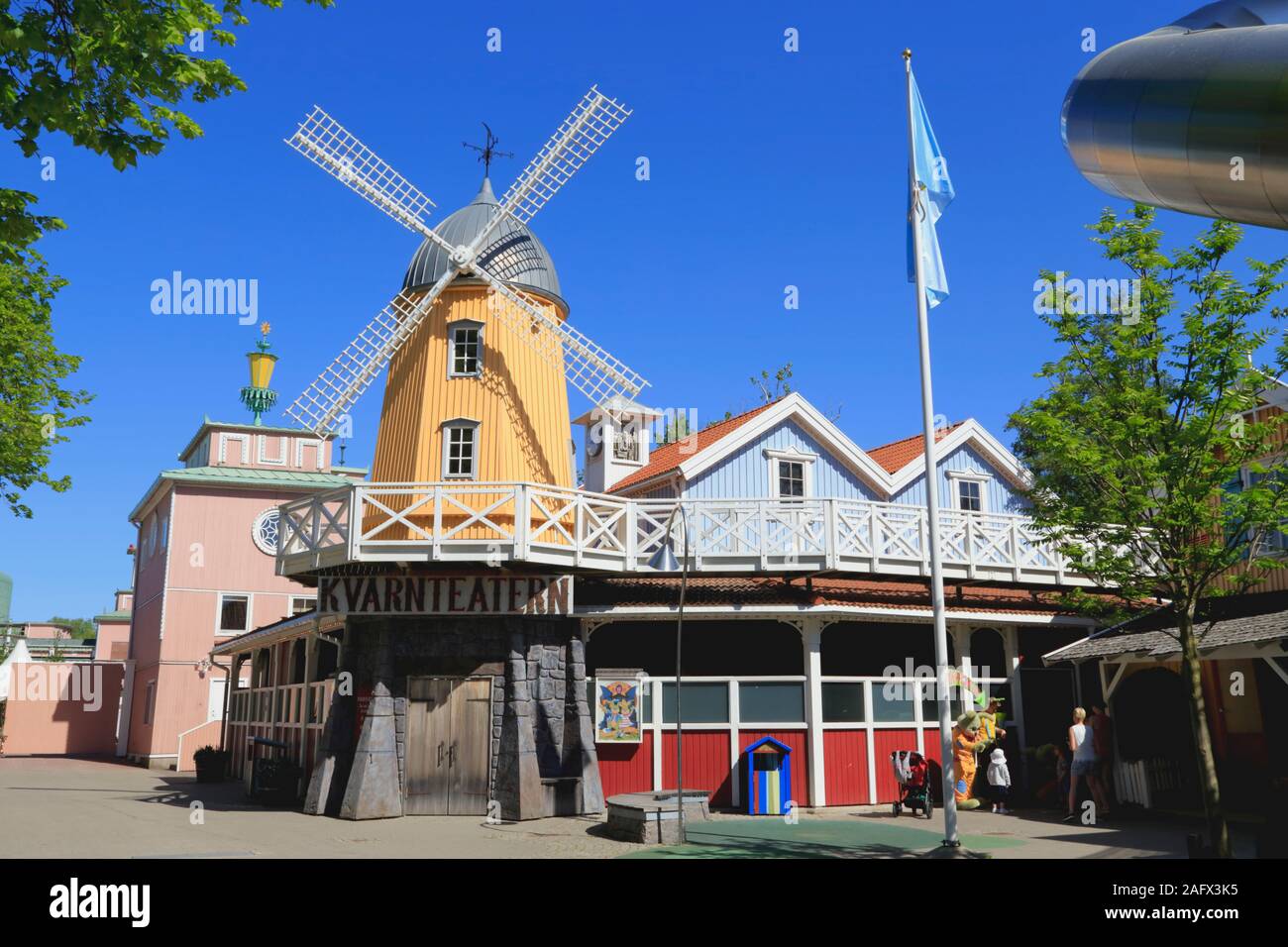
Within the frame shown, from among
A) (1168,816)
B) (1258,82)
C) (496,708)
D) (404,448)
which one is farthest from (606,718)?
(1258,82)

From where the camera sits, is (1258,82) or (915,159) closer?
(1258,82)

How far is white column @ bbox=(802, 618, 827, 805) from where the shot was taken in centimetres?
1900

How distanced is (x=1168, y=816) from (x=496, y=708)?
11.9 meters

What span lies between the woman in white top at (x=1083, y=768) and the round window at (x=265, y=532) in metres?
28.9

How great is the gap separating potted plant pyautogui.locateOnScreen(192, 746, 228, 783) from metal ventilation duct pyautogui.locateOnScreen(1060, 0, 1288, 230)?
27.6 meters

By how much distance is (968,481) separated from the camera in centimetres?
2625

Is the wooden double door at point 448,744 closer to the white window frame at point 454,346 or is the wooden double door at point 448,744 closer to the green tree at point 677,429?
the white window frame at point 454,346

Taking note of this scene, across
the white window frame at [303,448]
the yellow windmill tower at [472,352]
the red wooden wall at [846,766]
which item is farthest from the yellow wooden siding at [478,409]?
the white window frame at [303,448]

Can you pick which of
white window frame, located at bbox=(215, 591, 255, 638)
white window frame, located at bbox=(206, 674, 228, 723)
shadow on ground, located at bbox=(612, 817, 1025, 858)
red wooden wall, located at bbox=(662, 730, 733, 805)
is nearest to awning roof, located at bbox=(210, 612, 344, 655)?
white window frame, located at bbox=(215, 591, 255, 638)

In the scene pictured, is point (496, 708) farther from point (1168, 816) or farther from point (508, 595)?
point (1168, 816)

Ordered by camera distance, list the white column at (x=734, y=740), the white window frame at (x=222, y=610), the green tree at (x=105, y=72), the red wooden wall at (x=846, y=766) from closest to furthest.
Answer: the green tree at (x=105, y=72) < the white column at (x=734, y=740) < the red wooden wall at (x=846, y=766) < the white window frame at (x=222, y=610)

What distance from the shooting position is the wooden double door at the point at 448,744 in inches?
716

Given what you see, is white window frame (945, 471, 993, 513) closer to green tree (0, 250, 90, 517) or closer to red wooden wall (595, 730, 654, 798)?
red wooden wall (595, 730, 654, 798)
